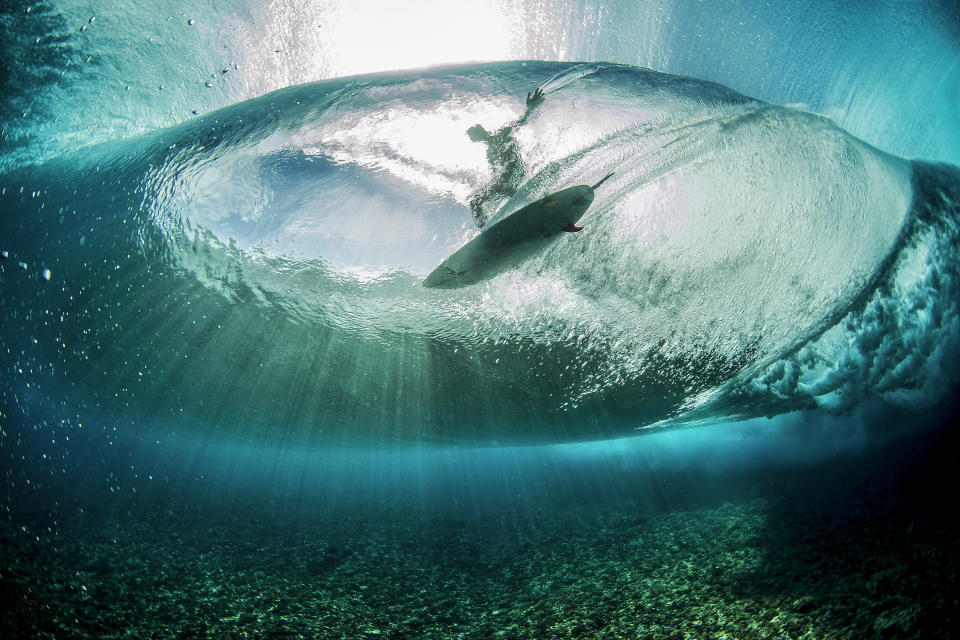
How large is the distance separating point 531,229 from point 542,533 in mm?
8115

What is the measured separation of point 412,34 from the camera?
449 cm

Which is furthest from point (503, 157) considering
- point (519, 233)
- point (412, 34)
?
point (412, 34)

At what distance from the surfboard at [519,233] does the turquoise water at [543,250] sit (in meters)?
1.13

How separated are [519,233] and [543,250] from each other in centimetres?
144

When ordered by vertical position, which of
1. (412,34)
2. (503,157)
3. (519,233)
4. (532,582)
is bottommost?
(532,582)

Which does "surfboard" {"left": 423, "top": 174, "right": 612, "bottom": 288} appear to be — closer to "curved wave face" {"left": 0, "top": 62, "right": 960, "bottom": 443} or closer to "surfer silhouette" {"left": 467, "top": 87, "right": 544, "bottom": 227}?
"curved wave face" {"left": 0, "top": 62, "right": 960, "bottom": 443}

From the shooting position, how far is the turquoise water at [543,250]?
4.13 metres

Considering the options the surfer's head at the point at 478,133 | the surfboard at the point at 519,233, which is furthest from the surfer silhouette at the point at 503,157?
the surfboard at the point at 519,233

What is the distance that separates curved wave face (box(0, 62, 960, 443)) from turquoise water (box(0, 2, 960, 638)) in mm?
53

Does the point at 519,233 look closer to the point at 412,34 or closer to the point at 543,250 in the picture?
the point at 543,250

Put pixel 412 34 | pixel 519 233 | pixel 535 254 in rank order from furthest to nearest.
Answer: pixel 535 254 → pixel 412 34 → pixel 519 233

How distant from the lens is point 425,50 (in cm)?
459

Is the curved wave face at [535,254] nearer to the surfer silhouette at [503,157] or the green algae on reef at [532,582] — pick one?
the surfer silhouette at [503,157]

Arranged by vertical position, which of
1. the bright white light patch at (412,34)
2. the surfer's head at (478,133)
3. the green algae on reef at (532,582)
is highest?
the bright white light patch at (412,34)
